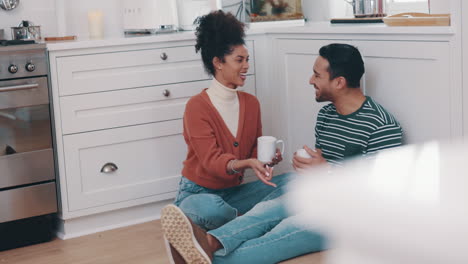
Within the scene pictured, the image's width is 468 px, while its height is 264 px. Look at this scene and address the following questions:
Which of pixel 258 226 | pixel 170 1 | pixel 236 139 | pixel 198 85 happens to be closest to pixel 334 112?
pixel 236 139

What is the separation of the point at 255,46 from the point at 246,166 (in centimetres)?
89

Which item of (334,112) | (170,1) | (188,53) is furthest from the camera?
(170,1)

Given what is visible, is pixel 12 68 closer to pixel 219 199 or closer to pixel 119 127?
pixel 119 127

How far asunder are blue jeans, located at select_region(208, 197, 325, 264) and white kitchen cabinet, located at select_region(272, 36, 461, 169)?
490 millimetres

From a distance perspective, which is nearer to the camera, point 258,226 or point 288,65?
point 258,226

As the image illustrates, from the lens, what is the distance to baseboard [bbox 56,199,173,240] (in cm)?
289

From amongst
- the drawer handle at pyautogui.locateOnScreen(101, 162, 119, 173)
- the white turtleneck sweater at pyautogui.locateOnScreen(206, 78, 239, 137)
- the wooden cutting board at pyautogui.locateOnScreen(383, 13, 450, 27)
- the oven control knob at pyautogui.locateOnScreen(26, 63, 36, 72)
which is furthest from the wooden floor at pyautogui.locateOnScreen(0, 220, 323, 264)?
the wooden cutting board at pyautogui.locateOnScreen(383, 13, 450, 27)

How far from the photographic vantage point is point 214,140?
2.51m

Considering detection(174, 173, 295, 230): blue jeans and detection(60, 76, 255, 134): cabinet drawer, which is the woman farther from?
detection(60, 76, 255, 134): cabinet drawer

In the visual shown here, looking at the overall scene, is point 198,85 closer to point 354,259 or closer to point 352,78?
point 352,78

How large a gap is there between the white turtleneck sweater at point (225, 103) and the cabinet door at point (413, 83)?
50 centimetres

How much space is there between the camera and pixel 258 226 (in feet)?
7.68

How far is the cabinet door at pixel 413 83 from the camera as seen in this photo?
2229 mm

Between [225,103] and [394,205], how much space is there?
28.2 inches
